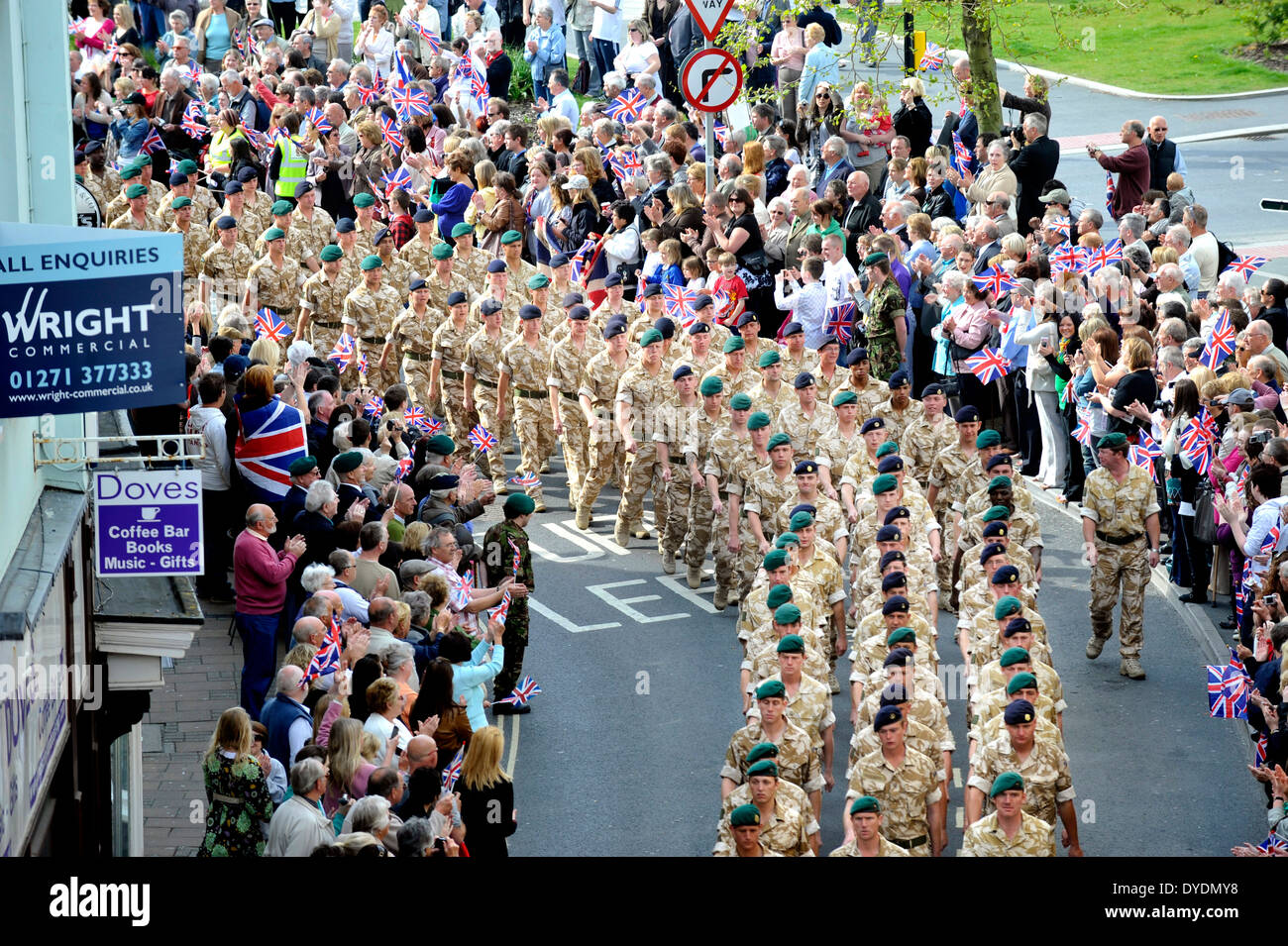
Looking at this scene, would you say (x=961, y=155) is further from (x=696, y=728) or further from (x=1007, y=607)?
(x=1007, y=607)

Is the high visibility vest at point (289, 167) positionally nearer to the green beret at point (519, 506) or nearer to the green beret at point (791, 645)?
the green beret at point (519, 506)

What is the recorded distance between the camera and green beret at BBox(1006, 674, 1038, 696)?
11.5 metres

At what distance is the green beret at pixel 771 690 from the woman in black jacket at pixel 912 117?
12100 mm

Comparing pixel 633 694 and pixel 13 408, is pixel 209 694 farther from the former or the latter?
pixel 13 408

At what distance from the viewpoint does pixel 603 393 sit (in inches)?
702

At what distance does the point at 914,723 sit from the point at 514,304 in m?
9.30

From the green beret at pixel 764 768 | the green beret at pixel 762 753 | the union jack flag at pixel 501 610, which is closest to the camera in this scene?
the green beret at pixel 764 768

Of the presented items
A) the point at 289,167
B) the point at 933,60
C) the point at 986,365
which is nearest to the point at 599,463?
the point at 986,365

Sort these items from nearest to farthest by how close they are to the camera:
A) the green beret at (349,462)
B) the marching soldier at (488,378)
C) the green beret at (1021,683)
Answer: the green beret at (1021,683), the green beret at (349,462), the marching soldier at (488,378)

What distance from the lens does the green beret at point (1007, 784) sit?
1052cm

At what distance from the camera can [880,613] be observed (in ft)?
42.6

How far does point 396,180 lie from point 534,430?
5688 mm

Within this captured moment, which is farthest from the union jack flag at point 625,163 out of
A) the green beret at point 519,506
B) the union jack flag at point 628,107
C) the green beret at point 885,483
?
the green beret at point 519,506

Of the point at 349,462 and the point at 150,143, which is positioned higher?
the point at 150,143
